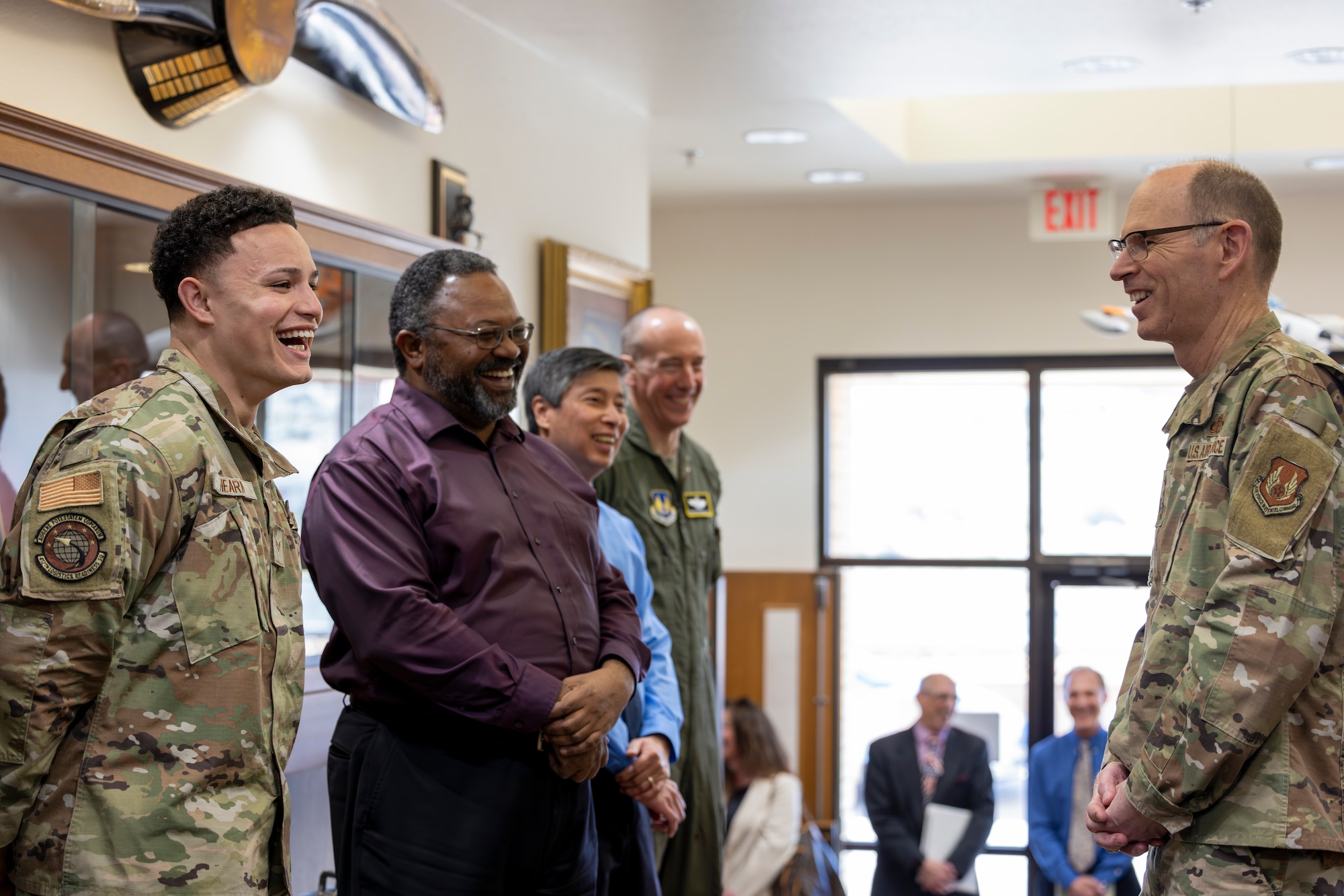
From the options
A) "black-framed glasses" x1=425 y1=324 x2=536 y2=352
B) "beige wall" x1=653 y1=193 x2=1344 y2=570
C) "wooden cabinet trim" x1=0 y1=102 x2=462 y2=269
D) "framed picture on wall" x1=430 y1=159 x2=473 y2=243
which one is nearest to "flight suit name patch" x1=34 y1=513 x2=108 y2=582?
"black-framed glasses" x1=425 y1=324 x2=536 y2=352

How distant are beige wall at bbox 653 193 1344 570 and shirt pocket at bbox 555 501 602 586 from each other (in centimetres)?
474

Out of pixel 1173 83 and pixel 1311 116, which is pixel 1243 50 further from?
pixel 1311 116

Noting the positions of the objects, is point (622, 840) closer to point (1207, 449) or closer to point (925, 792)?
point (1207, 449)

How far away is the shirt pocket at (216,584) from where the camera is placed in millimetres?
1456

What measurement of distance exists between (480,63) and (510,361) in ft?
6.71

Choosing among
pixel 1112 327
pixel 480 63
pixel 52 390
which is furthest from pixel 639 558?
pixel 1112 327

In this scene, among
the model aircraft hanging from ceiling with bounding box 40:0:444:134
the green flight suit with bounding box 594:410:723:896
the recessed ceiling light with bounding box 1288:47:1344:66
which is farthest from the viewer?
the recessed ceiling light with bounding box 1288:47:1344:66

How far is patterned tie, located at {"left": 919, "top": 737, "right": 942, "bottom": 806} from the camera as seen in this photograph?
5.56m

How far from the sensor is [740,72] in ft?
14.1

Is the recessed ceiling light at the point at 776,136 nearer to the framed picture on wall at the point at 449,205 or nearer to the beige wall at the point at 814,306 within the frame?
the beige wall at the point at 814,306

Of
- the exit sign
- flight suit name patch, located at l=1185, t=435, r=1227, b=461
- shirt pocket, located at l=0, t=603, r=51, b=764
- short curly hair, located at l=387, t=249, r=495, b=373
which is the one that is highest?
the exit sign

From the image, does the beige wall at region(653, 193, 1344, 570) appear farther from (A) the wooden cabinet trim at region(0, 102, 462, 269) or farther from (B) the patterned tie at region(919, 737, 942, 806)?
(A) the wooden cabinet trim at region(0, 102, 462, 269)

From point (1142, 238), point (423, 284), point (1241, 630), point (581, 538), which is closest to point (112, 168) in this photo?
point (423, 284)

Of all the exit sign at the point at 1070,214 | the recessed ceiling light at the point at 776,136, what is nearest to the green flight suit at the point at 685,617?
the recessed ceiling light at the point at 776,136
